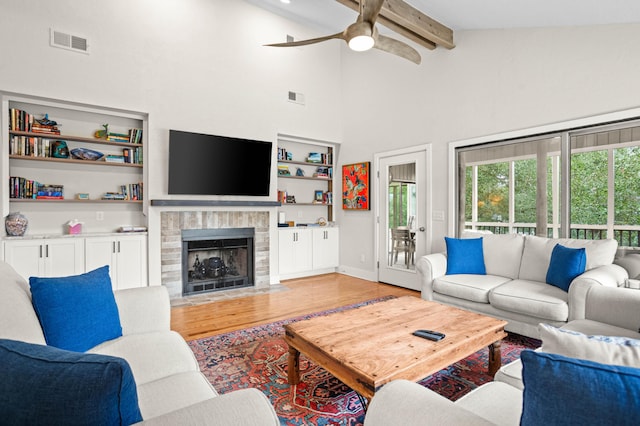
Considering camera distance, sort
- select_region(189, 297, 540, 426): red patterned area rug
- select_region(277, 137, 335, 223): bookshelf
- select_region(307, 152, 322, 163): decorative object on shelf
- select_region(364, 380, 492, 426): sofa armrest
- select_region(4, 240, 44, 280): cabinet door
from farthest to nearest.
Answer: select_region(307, 152, 322, 163): decorative object on shelf → select_region(277, 137, 335, 223): bookshelf → select_region(4, 240, 44, 280): cabinet door → select_region(189, 297, 540, 426): red patterned area rug → select_region(364, 380, 492, 426): sofa armrest

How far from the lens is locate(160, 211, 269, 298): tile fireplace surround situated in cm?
447

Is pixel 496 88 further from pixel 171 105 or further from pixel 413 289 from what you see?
pixel 171 105

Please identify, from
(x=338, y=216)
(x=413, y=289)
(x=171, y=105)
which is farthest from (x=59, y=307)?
(x=338, y=216)

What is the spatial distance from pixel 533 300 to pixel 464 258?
37.5 inches

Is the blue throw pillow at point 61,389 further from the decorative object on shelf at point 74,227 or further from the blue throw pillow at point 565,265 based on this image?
the decorative object on shelf at point 74,227

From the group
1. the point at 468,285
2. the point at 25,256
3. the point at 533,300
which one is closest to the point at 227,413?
the point at 533,300

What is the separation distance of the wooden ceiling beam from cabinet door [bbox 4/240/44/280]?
4.41 m

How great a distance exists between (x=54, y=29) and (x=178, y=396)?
451cm

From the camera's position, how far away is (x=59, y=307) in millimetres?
1585

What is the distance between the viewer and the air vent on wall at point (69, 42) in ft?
12.6

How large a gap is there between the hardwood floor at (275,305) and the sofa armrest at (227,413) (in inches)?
95.5

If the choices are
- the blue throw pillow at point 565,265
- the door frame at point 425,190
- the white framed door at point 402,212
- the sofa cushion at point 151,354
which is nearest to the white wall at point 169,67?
the door frame at point 425,190

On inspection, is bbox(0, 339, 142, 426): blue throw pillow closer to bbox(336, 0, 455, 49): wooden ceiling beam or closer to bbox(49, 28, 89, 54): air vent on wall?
bbox(336, 0, 455, 49): wooden ceiling beam

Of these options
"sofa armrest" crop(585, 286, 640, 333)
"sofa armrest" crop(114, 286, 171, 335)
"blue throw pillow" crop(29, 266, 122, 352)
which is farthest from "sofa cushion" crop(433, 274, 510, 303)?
"blue throw pillow" crop(29, 266, 122, 352)
